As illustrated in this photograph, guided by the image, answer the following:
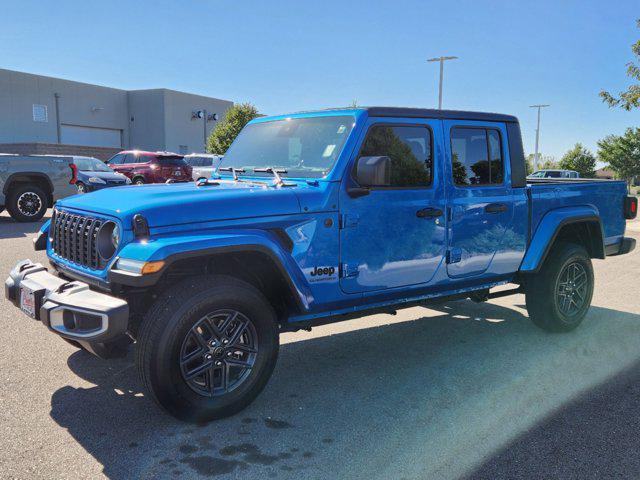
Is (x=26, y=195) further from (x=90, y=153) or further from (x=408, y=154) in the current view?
(x=90, y=153)

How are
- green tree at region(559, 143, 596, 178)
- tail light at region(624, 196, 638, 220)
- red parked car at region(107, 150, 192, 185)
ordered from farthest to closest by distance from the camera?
green tree at region(559, 143, 596, 178), red parked car at region(107, 150, 192, 185), tail light at region(624, 196, 638, 220)

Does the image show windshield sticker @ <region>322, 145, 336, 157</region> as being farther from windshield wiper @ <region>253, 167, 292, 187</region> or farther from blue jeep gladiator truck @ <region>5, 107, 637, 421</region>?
windshield wiper @ <region>253, 167, 292, 187</region>

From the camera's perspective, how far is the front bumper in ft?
10.3

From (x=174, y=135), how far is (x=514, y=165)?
141 feet

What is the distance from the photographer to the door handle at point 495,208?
4.71 m

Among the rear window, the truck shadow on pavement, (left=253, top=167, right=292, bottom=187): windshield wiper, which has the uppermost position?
the rear window

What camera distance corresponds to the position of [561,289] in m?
5.39

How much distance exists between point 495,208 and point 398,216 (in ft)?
3.53

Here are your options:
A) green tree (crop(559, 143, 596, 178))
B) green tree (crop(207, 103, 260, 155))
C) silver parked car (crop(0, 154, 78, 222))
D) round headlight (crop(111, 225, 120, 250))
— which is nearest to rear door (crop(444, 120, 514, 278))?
round headlight (crop(111, 225, 120, 250))

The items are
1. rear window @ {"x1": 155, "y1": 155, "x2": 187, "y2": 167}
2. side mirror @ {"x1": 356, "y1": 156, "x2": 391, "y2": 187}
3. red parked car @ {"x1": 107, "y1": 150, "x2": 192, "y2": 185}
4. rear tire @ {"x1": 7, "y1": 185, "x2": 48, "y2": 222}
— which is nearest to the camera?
side mirror @ {"x1": 356, "y1": 156, "x2": 391, "y2": 187}

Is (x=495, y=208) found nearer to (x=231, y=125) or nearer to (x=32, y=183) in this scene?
(x=32, y=183)

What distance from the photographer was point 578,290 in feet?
18.2

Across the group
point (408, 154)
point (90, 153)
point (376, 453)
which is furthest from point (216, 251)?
point (90, 153)

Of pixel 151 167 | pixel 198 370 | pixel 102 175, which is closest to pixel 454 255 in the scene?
pixel 198 370
